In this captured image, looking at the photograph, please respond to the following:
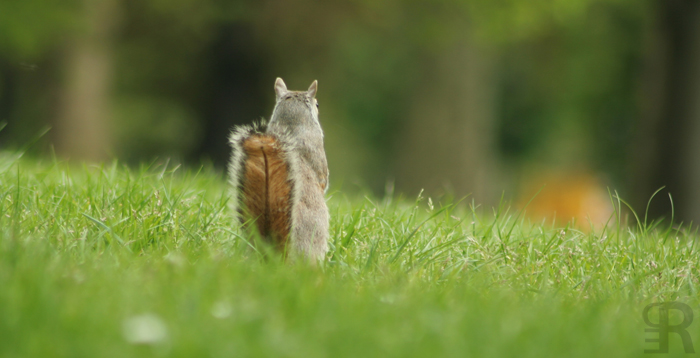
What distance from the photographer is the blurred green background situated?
912cm

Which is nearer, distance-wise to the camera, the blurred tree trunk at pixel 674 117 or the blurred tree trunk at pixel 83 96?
the blurred tree trunk at pixel 674 117

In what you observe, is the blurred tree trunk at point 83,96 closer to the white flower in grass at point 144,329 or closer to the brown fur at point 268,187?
the brown fur at point 268,187

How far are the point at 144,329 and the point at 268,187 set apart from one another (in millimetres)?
1136

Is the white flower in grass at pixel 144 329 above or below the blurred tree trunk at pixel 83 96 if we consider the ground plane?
above

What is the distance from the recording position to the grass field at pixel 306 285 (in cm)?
184

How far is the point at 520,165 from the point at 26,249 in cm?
2267

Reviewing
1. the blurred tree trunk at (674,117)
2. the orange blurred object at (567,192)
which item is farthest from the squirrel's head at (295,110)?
the orange blurred object at (567,192)

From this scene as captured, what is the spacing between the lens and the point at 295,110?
3490 mm

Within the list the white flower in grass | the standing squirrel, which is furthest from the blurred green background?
the white flower in grass

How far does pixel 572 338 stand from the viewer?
2129mm

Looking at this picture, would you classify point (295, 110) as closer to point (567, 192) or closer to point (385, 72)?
point (385, 72)

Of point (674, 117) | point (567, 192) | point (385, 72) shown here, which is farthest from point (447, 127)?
point (567, 192)

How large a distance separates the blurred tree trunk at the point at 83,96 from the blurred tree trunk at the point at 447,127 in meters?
5.35

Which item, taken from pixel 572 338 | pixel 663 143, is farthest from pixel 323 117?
pixel 572 338
